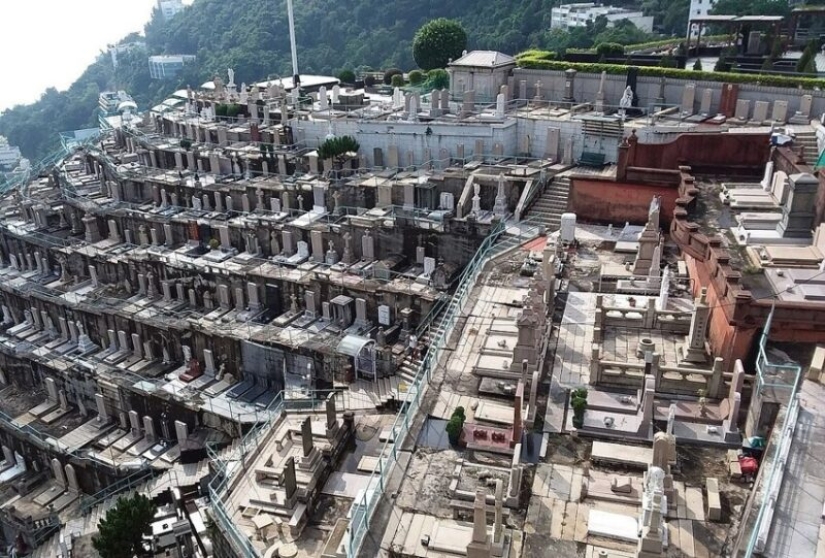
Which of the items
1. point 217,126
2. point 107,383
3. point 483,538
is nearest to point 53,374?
point 107,383

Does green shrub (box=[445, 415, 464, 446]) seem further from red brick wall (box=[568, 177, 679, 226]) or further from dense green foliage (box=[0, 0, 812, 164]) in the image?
dense green foliage (box=[0, 0, 812, 164])

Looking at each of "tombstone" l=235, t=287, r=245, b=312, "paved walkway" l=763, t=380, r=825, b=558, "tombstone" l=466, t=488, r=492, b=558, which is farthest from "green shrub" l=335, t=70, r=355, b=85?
"tombstone" l=466, t=488, r=492, b=558

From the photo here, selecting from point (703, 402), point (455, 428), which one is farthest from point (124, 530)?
point (703, 402)

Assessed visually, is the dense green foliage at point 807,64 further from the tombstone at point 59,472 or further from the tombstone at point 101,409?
the tombstone at point 59,472

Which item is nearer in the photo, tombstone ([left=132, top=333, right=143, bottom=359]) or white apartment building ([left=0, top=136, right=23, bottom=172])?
tombstone ([left=132, top=333, right=143, bottom=359])

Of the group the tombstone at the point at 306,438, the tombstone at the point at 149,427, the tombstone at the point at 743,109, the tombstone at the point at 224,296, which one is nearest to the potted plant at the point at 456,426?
the tombstone at the point at 306,438
